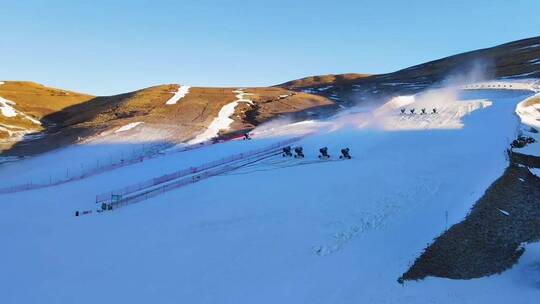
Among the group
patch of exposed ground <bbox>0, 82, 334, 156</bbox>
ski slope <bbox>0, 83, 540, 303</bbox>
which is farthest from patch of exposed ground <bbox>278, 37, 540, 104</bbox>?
ski slope <bbox>0, 83, 540, 303</bbox>

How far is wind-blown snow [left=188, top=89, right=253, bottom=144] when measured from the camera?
225ft

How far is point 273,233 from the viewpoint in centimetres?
2739

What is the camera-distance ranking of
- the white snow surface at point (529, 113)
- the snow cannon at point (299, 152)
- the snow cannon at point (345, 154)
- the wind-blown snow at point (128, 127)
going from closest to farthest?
the snow cannon at point (345, 154), the snow cannon at point (299, 152), the white snow surface at point (529, 113), the wind-blown snow at point (128, 127)

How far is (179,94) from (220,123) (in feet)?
111

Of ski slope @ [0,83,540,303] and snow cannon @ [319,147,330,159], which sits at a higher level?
snow cannon @ [319,147,330,159]

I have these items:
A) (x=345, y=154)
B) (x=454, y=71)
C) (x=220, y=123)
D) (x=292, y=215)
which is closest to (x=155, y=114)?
(x=220, y=123)

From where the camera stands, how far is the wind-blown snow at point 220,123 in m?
68.5

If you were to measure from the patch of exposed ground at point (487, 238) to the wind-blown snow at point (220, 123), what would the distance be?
43554 mm

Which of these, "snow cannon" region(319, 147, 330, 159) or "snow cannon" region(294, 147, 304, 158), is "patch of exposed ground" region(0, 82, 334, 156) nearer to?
"snow cannon" region(294, 147, 304, 158)

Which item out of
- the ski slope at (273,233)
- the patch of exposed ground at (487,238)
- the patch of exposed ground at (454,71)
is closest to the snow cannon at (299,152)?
the ski slope at (273,233)

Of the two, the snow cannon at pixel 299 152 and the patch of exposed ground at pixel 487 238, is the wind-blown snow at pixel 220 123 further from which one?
the patch of exposed ground at pixel 487 238

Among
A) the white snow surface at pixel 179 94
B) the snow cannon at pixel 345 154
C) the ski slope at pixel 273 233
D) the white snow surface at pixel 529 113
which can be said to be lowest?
the ski slope at pixel 273 233

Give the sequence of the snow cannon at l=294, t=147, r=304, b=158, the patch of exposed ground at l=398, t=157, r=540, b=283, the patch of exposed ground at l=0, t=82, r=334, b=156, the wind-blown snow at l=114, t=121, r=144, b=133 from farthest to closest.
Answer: the wind-blown snow at l=114, t=121, r=144, b=133
the patch of exposed ground at l=0, t=82, r=334, b=156
the snow cannon at l=294, t=147, r=304, b=158
the patch of exposed ground at l=398, t=157, r=540, b=283

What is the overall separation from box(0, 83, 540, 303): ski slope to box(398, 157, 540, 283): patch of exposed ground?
59cm
